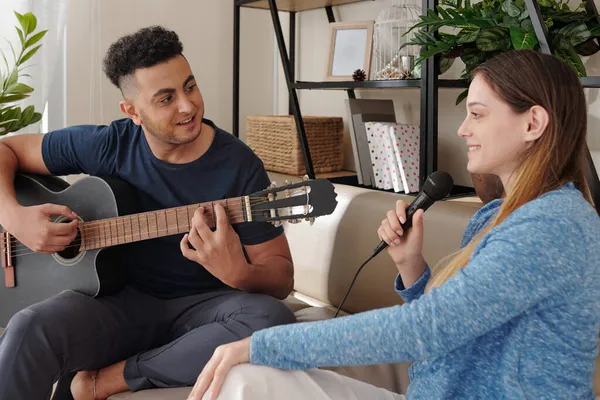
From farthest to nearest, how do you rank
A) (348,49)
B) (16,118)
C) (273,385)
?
(348,49) → (16,118) → (273,385)

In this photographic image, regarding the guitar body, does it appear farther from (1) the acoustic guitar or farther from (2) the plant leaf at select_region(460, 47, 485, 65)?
(2) the plant leaf at select_region(460, 47, 485, 65)

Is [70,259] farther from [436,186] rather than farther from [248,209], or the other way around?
[436,186]

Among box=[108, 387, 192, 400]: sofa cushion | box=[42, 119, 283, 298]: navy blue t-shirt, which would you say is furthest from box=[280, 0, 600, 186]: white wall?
box=[108, 387, 192, 400]: sofa cushion

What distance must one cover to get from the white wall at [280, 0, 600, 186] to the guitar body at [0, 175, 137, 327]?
4.04ft

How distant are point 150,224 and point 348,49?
1.29 metres

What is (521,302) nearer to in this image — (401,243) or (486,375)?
(486,375)

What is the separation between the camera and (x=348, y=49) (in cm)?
258

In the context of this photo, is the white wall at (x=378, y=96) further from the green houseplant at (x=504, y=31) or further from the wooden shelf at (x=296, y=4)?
the green houseplant at (x=504, y=31)

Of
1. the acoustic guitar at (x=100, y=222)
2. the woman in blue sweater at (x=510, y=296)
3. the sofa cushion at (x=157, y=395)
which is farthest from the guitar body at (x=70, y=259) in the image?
the woman in blue sweater at (x=510, y=296)

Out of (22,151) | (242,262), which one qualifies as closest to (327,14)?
(22,151)

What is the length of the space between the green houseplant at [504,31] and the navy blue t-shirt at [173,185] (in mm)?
644

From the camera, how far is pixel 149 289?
5.56ft

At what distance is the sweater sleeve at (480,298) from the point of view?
882 mm

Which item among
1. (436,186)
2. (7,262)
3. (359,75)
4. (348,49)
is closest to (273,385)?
(436,186)
